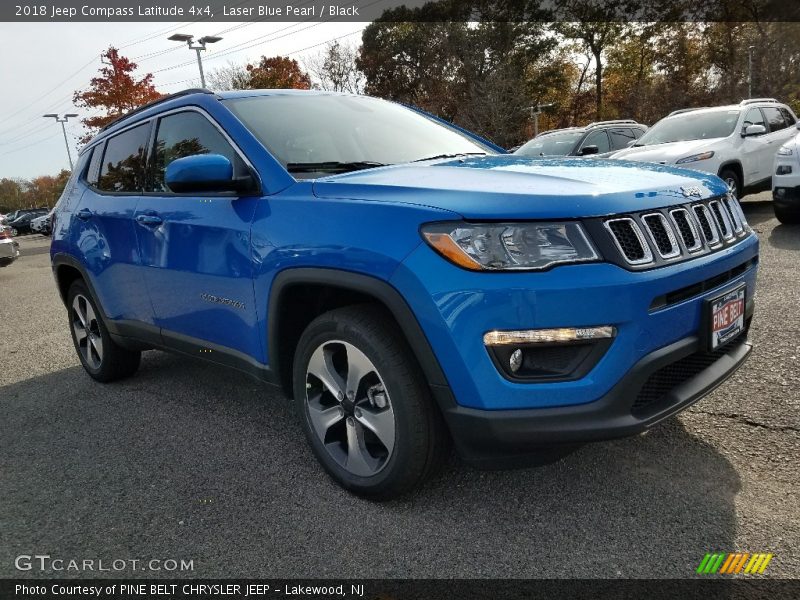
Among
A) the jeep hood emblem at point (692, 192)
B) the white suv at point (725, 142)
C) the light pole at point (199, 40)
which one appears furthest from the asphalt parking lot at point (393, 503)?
the light pole at point (199, 40)

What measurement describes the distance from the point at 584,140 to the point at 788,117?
11.3 feet

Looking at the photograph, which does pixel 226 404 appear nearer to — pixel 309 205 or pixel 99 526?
pixel 99 526

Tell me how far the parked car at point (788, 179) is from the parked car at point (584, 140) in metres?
3.44

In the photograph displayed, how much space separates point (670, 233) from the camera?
219 cm

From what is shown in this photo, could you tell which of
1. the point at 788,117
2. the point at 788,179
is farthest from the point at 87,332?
the point at 788,117

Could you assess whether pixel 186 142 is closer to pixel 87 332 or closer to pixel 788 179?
pixel 87 332

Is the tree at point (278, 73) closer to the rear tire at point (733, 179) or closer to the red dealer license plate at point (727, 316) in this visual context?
the rear tire at point (733, 179)

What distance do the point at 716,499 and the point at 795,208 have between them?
265 inches

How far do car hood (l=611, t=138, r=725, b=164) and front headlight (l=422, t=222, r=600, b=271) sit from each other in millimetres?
7521

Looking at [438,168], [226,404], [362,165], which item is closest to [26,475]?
[226,404]

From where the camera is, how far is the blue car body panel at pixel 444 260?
200 centimetres

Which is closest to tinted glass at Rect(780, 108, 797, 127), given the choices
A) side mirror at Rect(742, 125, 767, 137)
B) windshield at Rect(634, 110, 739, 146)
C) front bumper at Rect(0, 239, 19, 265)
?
windshield at Rect(634, 110, 739, 146)

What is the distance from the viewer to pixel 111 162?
13.6 ft

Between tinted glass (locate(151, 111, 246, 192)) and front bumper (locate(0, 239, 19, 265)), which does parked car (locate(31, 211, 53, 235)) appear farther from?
tinted glass (locate(151, 111, 246, 192))
